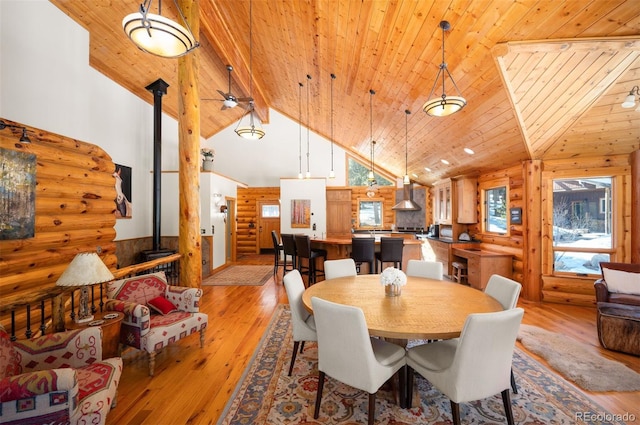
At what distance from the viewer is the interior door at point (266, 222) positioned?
9.79 m

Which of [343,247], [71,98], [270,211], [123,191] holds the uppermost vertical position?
[71,98]

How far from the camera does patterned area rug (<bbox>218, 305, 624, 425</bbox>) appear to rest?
1890 millimetres

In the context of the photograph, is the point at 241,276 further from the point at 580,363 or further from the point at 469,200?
the point at 580,363

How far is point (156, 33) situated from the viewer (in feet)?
6.15

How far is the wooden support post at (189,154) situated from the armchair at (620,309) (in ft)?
16.2

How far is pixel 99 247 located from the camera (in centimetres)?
385

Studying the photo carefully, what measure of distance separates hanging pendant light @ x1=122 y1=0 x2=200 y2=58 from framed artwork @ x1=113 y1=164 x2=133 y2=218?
12.8 ft

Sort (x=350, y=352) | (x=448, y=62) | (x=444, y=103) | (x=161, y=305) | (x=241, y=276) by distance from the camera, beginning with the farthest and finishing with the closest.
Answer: (x=241, y=276) < (x=448, y=62) < (x=161, y=305) < (x=444, y=103) < (x=350, y=352)

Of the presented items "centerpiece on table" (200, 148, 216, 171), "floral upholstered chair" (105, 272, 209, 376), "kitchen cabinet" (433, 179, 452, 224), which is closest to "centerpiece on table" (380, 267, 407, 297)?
"floral upholstered chair" (105, 272, 209, 376)

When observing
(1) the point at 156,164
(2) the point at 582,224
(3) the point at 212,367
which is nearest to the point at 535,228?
(2) the point at 582,224

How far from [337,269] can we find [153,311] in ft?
6.71

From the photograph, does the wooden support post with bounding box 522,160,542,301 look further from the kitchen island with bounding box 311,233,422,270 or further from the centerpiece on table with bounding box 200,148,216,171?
the centerpiece on table with bounding box 200,148,216,171

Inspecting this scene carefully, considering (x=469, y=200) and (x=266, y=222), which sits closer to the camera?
(x=469, y=200)

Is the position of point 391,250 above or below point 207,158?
below
